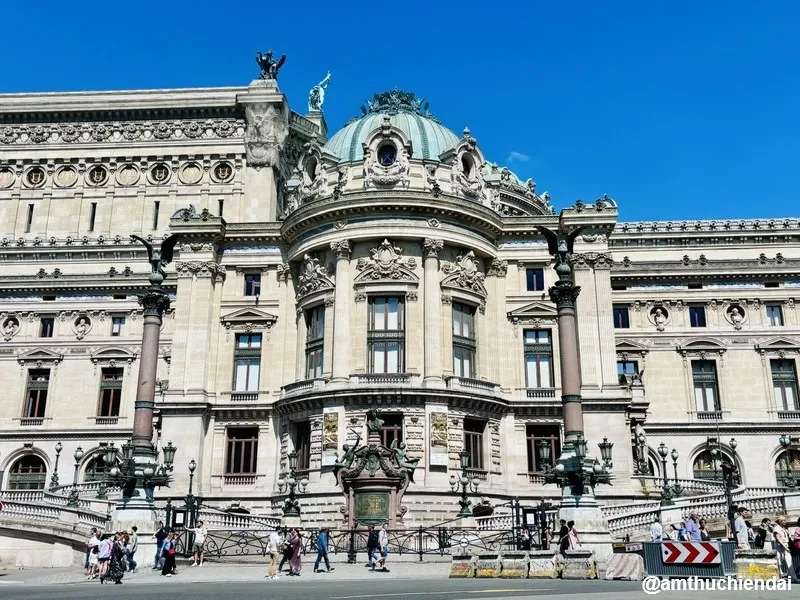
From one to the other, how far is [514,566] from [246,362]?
30118 mm

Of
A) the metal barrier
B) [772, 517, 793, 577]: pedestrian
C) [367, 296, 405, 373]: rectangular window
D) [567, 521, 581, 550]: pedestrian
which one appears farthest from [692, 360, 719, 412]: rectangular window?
the metal barrier

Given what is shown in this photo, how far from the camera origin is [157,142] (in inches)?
2805

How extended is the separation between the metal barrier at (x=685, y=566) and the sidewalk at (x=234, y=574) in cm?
750

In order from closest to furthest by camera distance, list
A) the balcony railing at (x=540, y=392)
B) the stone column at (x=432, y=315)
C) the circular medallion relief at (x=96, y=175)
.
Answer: the stone column at (x=432, y=315), the balcony railing at (x=540, y=392), the circular medallion relief at (x=96, y=175)

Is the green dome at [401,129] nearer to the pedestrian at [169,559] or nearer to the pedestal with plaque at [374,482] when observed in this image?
the pedestal with plaque at [374,482]

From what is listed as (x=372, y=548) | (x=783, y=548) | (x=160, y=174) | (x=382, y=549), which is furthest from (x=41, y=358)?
(x=783, y=548)

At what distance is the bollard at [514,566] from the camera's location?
24.1m

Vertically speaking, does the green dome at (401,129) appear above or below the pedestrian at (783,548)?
above

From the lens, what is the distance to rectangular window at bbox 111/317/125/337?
196 ft

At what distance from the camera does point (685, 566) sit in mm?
19453

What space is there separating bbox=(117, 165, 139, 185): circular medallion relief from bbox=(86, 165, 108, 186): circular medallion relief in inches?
50.5

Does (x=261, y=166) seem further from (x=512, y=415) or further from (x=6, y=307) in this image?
(x=512, y=415)

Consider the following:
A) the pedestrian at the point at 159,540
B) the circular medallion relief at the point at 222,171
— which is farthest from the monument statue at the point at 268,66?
the pedestrian at the point at 159,540

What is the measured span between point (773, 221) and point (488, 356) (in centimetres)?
2947
